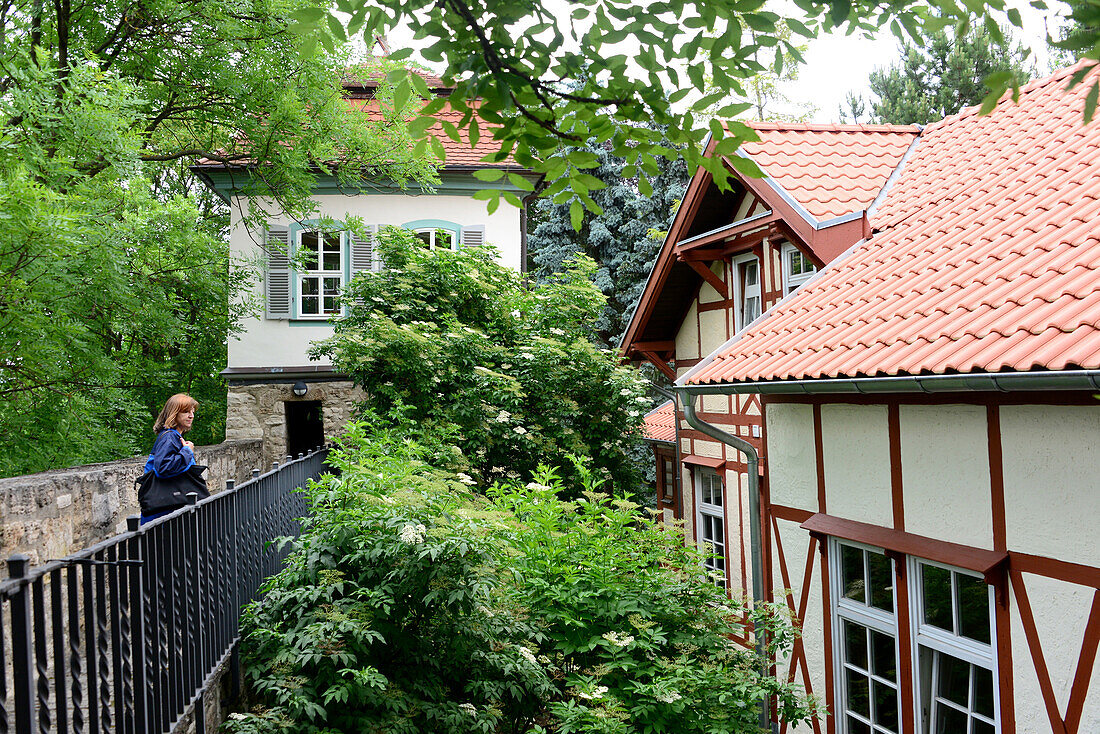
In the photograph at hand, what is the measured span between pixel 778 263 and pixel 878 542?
14.3 feet

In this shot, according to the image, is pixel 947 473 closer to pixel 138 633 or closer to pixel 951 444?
pixel 951 444

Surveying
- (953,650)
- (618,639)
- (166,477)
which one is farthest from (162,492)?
(953,650)

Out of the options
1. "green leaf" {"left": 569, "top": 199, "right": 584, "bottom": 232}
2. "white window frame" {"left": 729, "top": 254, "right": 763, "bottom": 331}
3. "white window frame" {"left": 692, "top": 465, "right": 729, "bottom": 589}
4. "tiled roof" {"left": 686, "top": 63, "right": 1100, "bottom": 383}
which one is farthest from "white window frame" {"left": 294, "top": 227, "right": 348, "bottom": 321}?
"green leaf" {"left": 569, "top": 199, "right": 584, "bottom": 232}

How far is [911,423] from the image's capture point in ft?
19.4

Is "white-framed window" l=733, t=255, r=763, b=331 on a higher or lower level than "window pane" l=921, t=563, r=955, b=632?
higher

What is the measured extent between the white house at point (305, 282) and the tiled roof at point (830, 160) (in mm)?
5630

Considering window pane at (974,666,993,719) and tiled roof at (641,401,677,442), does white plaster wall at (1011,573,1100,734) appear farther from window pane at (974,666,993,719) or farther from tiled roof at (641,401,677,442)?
tiled roof at (641,401,677,442)

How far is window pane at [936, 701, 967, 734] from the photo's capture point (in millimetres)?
5656

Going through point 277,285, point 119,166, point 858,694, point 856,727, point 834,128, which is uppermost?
point 834,128

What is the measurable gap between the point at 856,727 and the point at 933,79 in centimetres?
2206

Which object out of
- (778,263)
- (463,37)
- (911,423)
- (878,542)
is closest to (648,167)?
(463,37)

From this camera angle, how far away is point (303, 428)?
17.3m

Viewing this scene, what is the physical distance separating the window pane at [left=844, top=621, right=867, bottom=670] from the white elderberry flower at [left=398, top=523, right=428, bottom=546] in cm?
407

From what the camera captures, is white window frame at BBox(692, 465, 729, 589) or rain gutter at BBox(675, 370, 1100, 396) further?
white window frame at BBox(692, 465, 729, 589)
